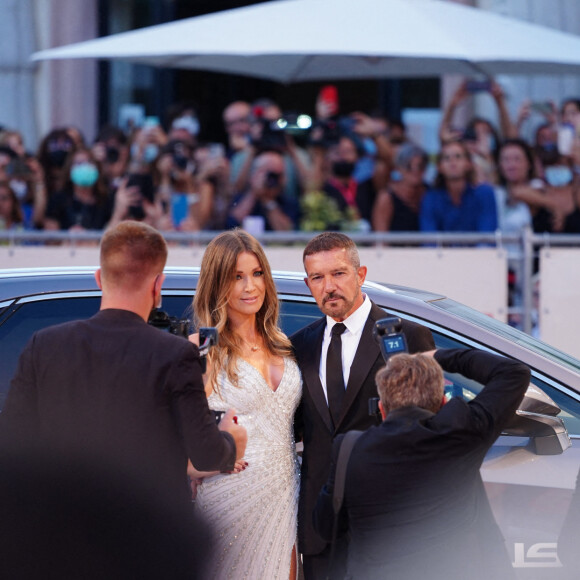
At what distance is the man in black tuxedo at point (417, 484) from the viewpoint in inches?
112

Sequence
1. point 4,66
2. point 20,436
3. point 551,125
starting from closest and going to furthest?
point 20,436 → point 551,125 → point 4,66

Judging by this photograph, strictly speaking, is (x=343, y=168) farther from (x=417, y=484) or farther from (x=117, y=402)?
(x=117, y=402)

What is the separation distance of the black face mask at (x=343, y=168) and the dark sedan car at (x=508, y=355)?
16.1 feet

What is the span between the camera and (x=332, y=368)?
3.50m

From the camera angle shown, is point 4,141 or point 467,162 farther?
point 4,141

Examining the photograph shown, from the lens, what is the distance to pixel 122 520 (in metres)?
2.77

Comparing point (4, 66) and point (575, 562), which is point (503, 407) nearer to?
point (575, 562)

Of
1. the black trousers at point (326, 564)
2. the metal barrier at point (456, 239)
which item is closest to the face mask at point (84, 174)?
the metal barrier at point (456, 239)

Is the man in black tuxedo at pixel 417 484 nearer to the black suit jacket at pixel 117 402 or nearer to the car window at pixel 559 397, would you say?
the black suit jacket at pixel 117 402

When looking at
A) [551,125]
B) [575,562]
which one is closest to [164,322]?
A: [575,562]

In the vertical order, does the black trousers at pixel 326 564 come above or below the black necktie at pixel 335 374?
below

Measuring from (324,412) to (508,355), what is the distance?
0.84m

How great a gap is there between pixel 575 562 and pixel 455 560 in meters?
0.98

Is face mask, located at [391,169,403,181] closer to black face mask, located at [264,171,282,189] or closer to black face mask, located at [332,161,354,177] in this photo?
black face mask, located at [332,161,354,177]
